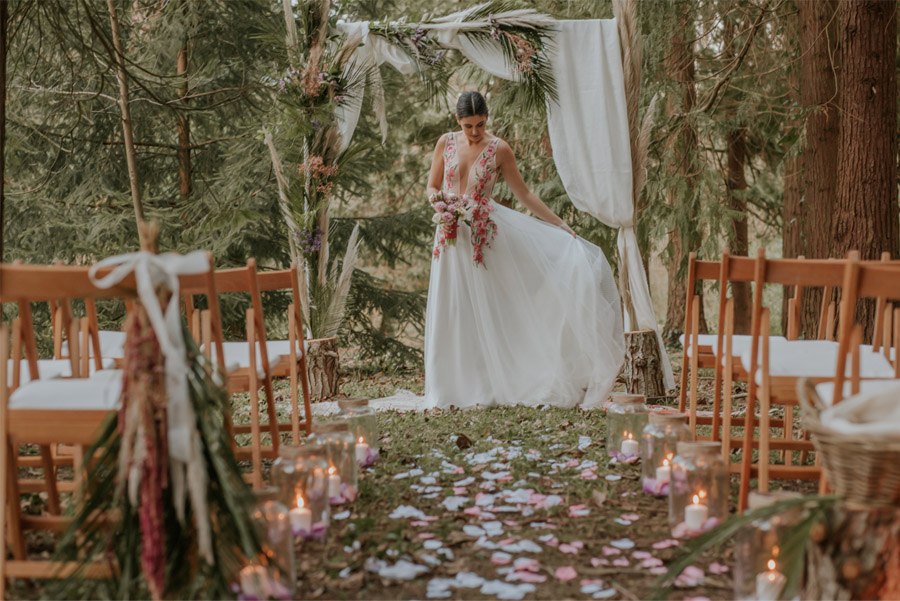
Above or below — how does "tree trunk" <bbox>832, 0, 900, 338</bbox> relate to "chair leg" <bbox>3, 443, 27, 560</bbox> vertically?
above

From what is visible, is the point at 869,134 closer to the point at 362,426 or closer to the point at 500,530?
the point at 362,426

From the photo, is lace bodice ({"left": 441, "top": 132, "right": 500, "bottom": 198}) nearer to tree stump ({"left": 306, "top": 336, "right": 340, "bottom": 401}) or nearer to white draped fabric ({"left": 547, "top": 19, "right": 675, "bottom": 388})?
white draped fabric ({"left": 547, "top": 19, "right": 675, "bottom": 388})

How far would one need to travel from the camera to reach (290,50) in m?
6.96

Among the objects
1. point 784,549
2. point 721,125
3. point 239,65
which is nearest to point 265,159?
point 239,65

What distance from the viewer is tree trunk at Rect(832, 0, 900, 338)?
19.0ft

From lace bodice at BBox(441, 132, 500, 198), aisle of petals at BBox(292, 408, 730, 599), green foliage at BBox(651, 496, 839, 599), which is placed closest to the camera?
green foliage at BBox(651, 496, 839, 599)

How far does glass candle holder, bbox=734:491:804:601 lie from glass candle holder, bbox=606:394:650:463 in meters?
1.87

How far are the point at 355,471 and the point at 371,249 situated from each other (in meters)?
6.61

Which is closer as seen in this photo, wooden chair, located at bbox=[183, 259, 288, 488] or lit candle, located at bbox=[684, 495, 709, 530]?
lit candle, located at bbox=[684, 495, 709, 530]

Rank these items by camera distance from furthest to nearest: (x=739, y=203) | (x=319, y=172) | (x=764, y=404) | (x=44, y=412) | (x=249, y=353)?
1. (x=739, y=203)
2. (x=319, y=172)
3. (x=249, y=353)
4. (x=764, y=404)
5. (x=44, y=412)

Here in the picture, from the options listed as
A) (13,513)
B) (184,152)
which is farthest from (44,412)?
(184,152)

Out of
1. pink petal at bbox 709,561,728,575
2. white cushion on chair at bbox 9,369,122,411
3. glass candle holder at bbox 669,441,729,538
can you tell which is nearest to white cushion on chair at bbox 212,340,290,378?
white cushion on chair at bbox 9,369,122,411

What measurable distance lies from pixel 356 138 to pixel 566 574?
7.43m

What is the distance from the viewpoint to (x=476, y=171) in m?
6.42
